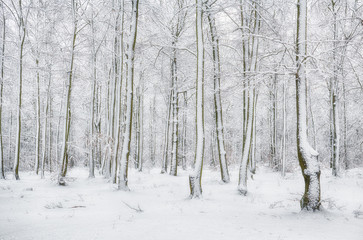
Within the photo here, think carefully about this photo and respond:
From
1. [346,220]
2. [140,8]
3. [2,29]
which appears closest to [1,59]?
[2,29]

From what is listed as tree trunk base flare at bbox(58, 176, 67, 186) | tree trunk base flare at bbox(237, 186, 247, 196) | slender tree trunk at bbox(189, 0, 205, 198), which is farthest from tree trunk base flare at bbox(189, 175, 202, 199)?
tree trunk base flare at bbox(58, 176, 67, 186)

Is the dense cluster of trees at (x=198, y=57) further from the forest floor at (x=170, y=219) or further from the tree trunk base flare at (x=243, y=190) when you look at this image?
the forest floor at (x=170, y=219)

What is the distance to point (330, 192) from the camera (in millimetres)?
8273

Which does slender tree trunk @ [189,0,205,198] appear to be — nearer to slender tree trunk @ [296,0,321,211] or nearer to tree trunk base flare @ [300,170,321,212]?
slender tree trunk @ [296,0,321,211]

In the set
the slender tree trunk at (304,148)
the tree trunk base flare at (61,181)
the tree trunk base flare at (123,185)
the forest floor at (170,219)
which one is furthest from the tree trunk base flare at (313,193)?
the tree trunk base flare at (61,181)

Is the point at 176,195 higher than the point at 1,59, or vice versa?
the point at 1,59

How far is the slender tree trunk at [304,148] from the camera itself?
498 centimetres

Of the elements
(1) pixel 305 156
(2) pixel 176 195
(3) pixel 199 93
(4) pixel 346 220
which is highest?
(3) pixel 199 93

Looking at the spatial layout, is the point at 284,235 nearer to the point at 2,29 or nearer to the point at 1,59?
the point at 1,59

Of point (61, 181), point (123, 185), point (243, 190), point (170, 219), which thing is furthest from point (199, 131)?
point (61, 181)

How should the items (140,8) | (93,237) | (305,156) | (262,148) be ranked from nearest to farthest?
(93,237)
(305,156)
(140,8)
(262,148)

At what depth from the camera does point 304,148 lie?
5223 mm

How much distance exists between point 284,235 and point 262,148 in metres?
23.9

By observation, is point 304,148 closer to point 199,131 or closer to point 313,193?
point 313,193
